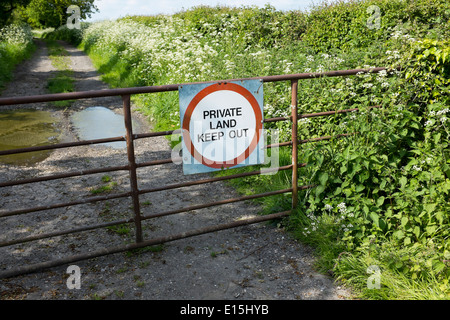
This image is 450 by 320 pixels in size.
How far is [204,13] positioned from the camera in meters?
15.9

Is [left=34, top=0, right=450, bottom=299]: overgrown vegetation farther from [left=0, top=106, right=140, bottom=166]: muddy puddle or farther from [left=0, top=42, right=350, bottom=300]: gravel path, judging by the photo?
[left=0, top=106, right=140, bottom=166]: muddy puddle

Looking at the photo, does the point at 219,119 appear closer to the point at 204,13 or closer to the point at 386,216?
the point at 386,216

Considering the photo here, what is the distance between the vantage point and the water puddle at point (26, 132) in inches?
296

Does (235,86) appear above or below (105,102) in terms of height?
above

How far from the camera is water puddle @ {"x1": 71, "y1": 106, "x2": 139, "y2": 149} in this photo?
28.9 ft

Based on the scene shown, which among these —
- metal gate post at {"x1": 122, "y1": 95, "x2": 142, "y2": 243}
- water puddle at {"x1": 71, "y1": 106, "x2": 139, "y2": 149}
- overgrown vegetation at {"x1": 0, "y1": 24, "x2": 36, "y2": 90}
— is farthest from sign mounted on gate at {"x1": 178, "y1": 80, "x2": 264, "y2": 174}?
overgrown vegetation at {"x1": 0, "y1": 24, "x2": 36, "y2": 90}

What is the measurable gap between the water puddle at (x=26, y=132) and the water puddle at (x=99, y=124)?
0.54 m

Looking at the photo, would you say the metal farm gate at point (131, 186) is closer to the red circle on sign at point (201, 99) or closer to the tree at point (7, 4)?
the red circle on sign at point (201, 99)

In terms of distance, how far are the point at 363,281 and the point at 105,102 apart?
1030 cm

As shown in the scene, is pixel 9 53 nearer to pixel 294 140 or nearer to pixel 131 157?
pixel 131 157

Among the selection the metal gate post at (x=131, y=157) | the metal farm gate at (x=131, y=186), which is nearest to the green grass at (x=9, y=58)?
the metal farm gate at (x=131, y=186)

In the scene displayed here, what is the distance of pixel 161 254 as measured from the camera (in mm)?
4199

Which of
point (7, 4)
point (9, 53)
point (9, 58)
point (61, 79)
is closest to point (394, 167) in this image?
point (61, 79)
